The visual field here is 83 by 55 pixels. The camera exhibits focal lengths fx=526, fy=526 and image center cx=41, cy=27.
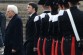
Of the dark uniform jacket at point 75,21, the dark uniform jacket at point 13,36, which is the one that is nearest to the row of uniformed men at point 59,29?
the dark uniform jacket at point 75,21

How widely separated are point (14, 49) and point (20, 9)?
1328 cm

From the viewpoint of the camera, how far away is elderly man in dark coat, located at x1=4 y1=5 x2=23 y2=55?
1284 centimetres

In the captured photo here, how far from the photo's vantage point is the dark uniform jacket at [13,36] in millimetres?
12844

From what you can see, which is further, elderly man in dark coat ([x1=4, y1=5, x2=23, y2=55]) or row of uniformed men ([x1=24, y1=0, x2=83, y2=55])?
elderly man in dark coat ([x1=4, y1=5, x2=23, y2=55])

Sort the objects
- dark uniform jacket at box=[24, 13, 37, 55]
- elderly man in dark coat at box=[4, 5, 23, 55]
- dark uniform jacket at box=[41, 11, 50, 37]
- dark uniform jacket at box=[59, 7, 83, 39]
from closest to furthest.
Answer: dark uniform jacket at box=[59, 7, 83, 39] → dark uniform jacket at box=[41, 11, 50, 37] → elderly man in dark coat at box=[4, 5, 23, 55] → dark uniform jacket at box=[24, 13, 37, 55]

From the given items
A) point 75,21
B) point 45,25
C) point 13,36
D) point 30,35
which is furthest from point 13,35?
point 75,21

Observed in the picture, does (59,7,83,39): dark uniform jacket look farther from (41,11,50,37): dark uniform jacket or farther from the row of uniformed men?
(41,11,50,37): dark uniform jacket

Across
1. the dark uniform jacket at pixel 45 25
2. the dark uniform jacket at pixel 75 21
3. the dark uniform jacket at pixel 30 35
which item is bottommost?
the dark uniform jacket at pixel 30 35

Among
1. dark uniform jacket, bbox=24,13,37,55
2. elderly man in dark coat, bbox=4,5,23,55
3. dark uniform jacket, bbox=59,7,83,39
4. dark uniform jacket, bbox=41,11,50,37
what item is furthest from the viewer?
dark uniform jacket, bbox=24,13,37,55

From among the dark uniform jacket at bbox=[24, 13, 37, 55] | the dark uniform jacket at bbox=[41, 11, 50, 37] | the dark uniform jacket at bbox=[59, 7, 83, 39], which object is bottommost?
the dark uniform jacket at bbox=[24, 13, 37, 55]

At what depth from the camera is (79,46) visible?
10.0 meters

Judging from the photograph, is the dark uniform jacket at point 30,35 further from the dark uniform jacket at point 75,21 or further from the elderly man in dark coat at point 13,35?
the dark uniform jacket at point 75,21

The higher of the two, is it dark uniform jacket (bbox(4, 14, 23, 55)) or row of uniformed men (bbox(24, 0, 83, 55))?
row of uniformed men (bbox(24, 0, 83, 55))

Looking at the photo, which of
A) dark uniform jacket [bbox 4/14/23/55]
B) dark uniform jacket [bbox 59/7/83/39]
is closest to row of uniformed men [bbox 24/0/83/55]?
dark uniform jacket [bbox 59/7/83/39]
